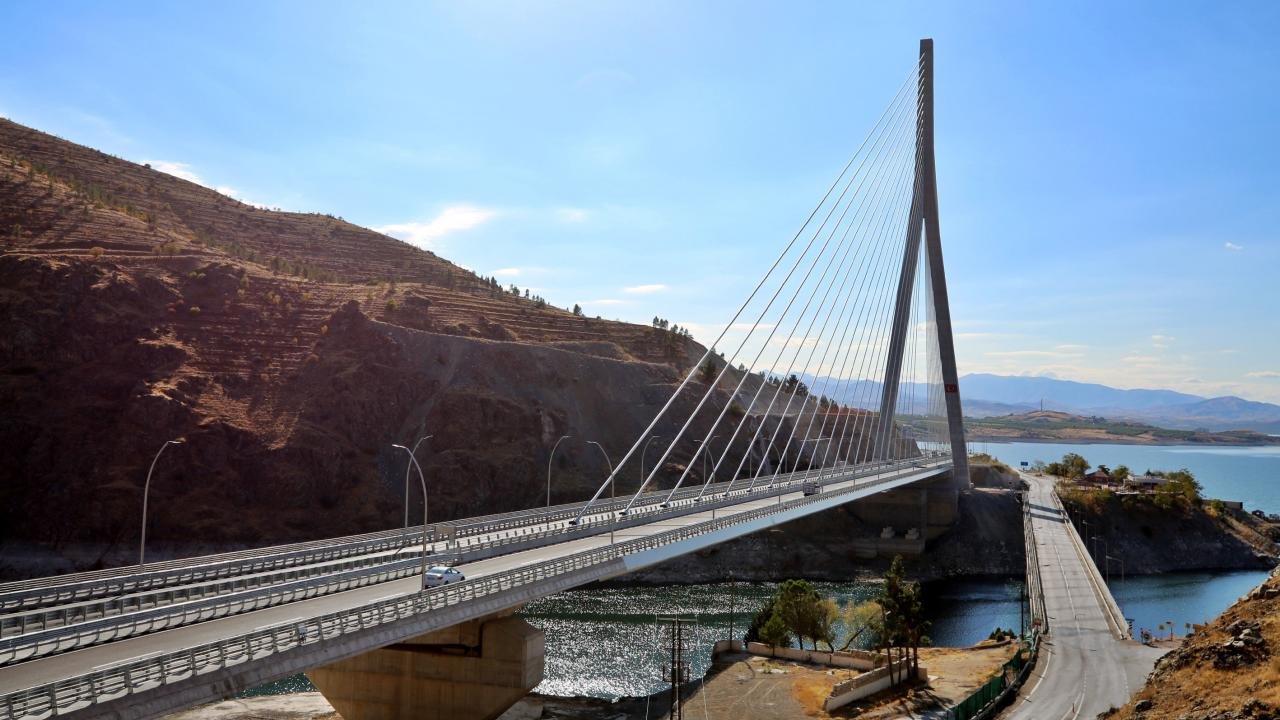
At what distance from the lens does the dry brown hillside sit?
182 feet

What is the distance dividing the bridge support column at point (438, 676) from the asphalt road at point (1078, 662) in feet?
44.9

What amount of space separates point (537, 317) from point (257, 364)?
3573 cm

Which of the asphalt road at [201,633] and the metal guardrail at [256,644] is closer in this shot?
the metal guardrail at [256,644]

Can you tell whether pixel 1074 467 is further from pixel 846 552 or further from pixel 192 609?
pixel 192 609

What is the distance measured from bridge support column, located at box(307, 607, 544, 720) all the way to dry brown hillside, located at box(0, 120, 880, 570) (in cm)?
3308

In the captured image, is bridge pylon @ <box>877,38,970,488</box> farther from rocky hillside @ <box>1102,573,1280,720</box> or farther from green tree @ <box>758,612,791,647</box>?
rocky hillside @ <box>1102,573,1280,720</box>

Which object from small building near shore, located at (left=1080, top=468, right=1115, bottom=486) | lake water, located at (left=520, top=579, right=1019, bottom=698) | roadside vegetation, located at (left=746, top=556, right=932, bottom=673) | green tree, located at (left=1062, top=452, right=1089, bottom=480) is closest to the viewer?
roadside vegetation, located at (left=746, top=556, right=932, bottom=673)

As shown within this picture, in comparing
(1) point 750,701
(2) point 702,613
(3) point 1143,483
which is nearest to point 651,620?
(2) point 702,613

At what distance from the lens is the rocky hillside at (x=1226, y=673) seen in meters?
16.6

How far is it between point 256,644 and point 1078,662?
2488 centimetres

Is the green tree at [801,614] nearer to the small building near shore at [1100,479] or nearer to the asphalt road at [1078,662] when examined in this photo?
the asphalt road at [1078,662]

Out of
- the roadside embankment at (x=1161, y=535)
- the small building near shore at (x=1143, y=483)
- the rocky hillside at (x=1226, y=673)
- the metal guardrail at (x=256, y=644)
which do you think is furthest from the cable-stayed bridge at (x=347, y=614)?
the small building near shore at (x=1143, y=483)

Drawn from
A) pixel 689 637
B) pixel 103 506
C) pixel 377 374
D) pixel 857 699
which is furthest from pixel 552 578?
pixel 377 374

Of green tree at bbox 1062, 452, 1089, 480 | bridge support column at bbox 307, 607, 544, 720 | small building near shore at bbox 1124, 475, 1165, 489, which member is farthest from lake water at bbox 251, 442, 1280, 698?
green tree at bbox 1062, 452, 1089, 480
